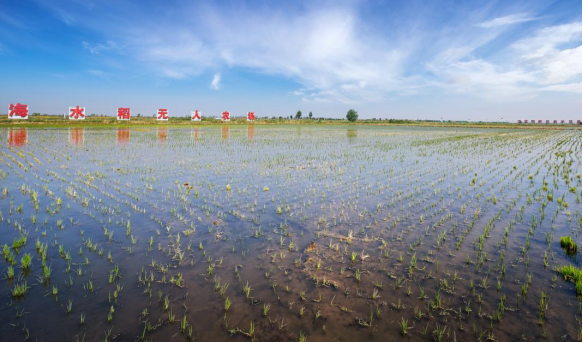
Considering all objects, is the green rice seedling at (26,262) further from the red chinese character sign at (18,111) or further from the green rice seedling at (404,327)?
the red chinese character sign at (18,111)

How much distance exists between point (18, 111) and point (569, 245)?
70339 millimetres

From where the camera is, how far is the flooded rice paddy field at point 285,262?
332 centimetres

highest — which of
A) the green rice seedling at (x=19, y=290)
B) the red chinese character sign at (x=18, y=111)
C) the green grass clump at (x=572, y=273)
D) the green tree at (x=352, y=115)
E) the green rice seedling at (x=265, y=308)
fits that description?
the green tree at (x=352, y=115)

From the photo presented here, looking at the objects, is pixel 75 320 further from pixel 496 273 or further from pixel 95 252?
pixel 496 273

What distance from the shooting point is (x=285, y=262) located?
4.74 m

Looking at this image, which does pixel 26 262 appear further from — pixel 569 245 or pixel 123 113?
pixel 123 113

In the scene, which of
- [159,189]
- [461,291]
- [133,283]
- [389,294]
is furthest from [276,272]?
[159,189]

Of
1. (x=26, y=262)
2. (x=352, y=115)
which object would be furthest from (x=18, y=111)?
(x=352, y=115)

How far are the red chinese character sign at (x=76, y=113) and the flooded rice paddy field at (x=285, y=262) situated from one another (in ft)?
181

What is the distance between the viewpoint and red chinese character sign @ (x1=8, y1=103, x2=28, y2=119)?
49094 millimetres

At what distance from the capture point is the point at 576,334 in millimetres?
3221

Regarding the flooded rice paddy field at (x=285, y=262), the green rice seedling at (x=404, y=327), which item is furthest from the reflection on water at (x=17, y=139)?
the green rice seedling at (x=404, y=327)

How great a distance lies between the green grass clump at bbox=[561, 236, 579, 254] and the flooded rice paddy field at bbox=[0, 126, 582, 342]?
4.6 inches

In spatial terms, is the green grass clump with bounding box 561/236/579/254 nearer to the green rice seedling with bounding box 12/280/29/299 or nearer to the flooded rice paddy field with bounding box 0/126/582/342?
the flooded rice paddy field with bounding box 0/126/582/342
